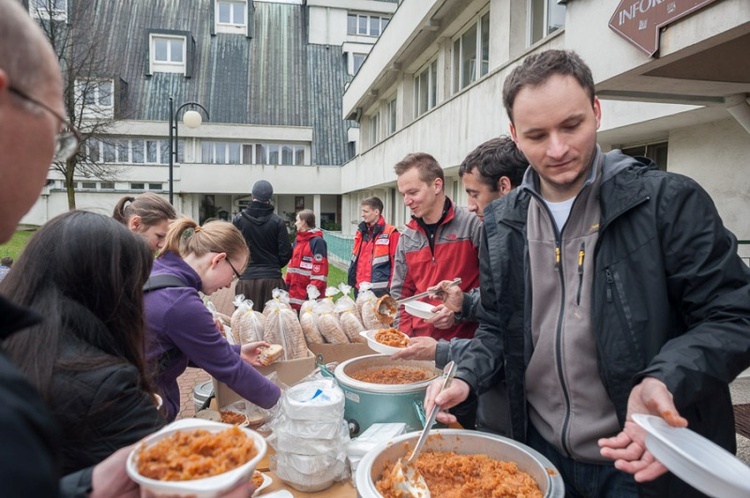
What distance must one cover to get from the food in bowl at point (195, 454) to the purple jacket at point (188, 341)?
42.2 inches

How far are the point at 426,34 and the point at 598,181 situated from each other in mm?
12242

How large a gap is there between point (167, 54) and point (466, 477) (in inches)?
1475

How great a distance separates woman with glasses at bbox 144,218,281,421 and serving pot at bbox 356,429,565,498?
36.8 inches

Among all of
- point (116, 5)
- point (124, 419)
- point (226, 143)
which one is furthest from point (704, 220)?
point (116, 5)

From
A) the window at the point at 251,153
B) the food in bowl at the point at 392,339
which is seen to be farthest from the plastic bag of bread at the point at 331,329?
the window at the point at 251,153

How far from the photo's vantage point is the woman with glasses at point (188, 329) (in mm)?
2275

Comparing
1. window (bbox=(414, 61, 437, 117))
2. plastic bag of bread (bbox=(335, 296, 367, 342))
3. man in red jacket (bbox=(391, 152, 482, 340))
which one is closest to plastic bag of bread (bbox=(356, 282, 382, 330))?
plastic bag of bread (bbox=(335, 296, 367, 342))

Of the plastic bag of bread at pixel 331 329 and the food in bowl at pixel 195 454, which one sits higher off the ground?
the food in bowl at pixel 195 454

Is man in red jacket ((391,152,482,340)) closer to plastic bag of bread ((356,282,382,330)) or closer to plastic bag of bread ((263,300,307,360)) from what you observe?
plastic bag of bread ((356,282,382,330))

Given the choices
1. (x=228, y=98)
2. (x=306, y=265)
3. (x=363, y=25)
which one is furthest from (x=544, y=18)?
(x=363, y=25)

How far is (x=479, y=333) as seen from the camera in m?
2.13

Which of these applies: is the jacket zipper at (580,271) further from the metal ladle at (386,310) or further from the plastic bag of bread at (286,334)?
the plastic bag of bread at (286,334)

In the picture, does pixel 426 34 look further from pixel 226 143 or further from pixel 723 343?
pixel 226 143

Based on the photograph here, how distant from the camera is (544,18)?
8.30 meters
